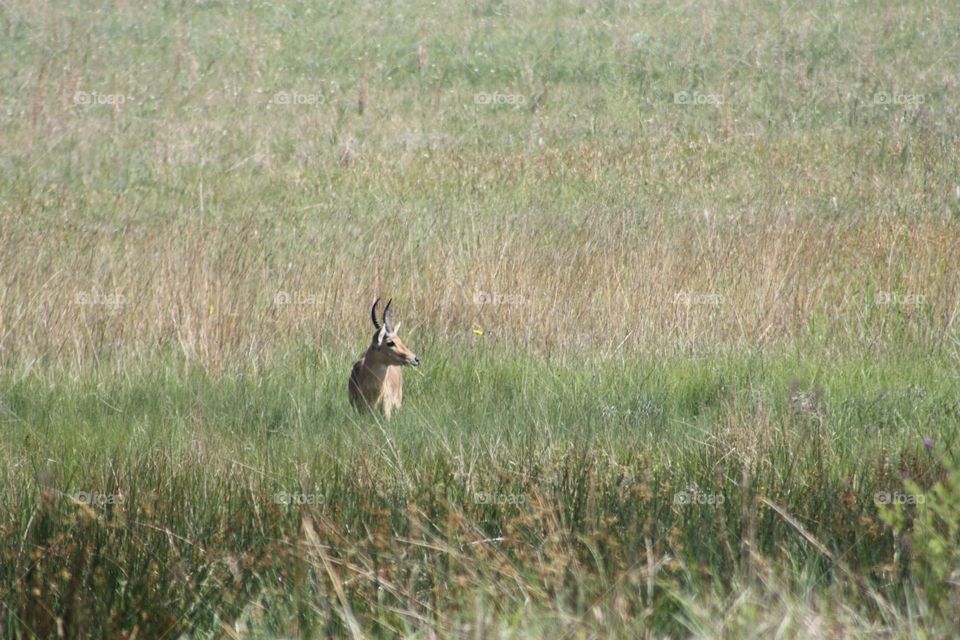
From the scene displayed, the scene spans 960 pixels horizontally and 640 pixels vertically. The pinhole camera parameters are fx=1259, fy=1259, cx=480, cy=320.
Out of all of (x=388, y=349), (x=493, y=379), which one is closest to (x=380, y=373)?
(x=388, y=349)

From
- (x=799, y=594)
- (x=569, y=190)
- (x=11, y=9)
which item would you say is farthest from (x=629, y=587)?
(x=11, y=9)

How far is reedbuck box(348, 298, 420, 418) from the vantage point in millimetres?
6363

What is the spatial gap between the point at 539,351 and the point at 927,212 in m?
3.87

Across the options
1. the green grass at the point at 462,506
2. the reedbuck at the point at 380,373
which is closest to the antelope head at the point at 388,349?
the reedbuck at the point at 380,373

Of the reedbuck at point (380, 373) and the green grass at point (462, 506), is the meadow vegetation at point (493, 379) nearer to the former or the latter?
the green grass at point (462, 506)

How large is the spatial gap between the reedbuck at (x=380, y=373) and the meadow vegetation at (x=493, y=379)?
0.50 feet

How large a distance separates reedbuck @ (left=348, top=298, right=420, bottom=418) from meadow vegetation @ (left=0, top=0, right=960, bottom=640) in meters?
0.15

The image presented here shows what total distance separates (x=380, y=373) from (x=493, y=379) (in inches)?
27.2

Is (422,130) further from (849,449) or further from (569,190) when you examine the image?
(849,449)

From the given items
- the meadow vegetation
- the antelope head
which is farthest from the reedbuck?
the meadow vegetation

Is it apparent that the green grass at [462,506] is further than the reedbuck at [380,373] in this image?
No

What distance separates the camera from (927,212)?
9.73 m

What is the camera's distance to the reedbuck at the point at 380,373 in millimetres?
6363

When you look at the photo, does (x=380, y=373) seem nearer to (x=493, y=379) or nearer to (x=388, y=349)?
(x=388, y=349)
